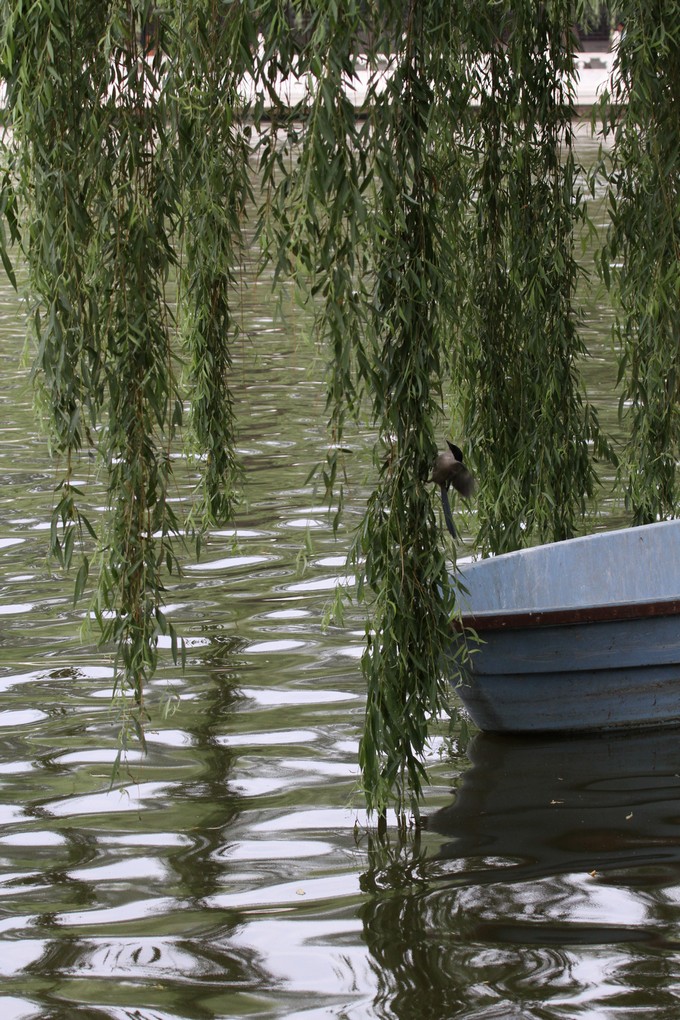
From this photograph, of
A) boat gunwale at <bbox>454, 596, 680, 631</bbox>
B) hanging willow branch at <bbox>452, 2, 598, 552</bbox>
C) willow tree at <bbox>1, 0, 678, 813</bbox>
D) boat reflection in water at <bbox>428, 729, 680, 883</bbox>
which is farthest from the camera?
hanging willow branch at <bbox>452, 2, 598, 552</bbox>

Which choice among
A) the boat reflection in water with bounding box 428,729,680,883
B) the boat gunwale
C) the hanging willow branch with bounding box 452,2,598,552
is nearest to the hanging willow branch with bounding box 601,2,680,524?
the hanging willow branch with bounding box 452,2,598,552

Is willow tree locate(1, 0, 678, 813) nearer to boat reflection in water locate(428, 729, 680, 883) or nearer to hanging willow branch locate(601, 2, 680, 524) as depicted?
boat reflection in water locate(428, 729, 680, 883)

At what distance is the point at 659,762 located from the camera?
575 cm

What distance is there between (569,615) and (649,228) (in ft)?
5.46

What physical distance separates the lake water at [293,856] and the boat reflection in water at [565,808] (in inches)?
0.5

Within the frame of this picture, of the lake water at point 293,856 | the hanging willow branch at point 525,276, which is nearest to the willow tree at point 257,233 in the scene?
the lake water at point 293,856

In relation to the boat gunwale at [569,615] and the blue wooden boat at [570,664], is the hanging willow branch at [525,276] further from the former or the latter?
the boat gunwale at [569,615]

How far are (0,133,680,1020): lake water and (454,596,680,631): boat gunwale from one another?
0.61 meters

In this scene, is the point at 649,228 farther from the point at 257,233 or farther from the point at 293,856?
the point at 293,856

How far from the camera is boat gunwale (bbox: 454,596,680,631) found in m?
5.49

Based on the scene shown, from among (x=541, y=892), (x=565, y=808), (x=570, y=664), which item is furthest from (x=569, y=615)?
(x=541, y=892)

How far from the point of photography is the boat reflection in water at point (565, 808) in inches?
193

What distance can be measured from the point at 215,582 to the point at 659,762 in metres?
3.18

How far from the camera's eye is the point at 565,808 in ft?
17.5
